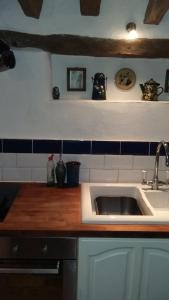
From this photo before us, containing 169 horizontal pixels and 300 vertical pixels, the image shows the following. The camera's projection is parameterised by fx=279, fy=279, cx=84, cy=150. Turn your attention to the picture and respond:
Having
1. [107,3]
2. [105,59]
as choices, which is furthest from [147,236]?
[107,3]

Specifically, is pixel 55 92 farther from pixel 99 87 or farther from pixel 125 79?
pixel 125 79

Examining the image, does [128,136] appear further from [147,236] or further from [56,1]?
[56,1]

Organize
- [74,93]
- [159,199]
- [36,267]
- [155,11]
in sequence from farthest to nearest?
[74,93] < [159,199] < [155,11] < [36,267]

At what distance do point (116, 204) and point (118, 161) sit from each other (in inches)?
11.7

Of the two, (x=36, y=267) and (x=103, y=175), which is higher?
(x=103, y=175)

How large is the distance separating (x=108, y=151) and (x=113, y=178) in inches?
7.8

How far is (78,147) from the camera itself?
194 centimetres

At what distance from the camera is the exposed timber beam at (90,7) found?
156 cm

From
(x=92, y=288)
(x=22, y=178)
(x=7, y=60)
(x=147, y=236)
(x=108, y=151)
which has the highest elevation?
(x=7, y=60)

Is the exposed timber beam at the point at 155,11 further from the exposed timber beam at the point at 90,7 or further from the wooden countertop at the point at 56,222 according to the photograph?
the wooden countertop at the point at 56,222

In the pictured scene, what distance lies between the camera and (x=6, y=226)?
1.33m

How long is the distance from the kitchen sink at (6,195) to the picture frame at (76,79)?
77 centimetres

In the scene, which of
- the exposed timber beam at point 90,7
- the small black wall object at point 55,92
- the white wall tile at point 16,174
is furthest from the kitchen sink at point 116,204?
the exposed timber beam at point 90,7

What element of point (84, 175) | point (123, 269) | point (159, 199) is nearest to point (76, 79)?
point (84, 175)
